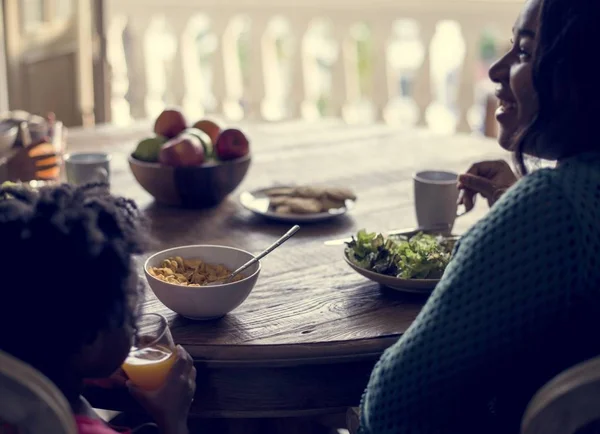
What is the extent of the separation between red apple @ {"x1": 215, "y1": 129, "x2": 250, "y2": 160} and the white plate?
0.09 m

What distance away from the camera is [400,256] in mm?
1374

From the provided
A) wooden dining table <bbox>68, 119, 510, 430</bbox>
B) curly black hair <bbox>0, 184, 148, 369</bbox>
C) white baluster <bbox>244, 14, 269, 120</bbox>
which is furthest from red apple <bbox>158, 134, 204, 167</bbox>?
white baluster <bbox>244, 14, 269, 120</bbox>

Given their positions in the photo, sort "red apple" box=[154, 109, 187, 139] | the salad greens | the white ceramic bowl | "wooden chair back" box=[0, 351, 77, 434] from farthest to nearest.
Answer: "red apple" box=[154, 109, 187, 139] → the salad greens → the white ceramic bowl → "wooden chair back" box=[0, 351, 77, 434]

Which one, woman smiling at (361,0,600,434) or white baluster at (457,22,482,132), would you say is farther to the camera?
white baluster at (457,22,482,132)

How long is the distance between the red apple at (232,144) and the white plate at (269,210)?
89 mm

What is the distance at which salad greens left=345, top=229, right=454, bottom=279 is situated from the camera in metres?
1.34

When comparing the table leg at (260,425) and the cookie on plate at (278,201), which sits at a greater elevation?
the cookie on plate at (278,201)

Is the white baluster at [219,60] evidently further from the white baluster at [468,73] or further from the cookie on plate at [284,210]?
the cookie on plate at [284,210]

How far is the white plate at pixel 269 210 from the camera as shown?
5.51ft

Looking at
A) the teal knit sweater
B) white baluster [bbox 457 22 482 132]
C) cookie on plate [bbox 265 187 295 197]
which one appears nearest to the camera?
the teal knit sweater

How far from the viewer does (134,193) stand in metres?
1.89

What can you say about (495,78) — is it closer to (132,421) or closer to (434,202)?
(434,202)

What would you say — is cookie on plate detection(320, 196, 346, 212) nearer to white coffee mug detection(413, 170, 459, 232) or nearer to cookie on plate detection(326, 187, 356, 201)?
cookie on plate detection(326, 187, 356, 201)

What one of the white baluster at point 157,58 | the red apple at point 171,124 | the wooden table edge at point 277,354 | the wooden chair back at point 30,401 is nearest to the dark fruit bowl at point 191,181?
the red apple at point 171,124
